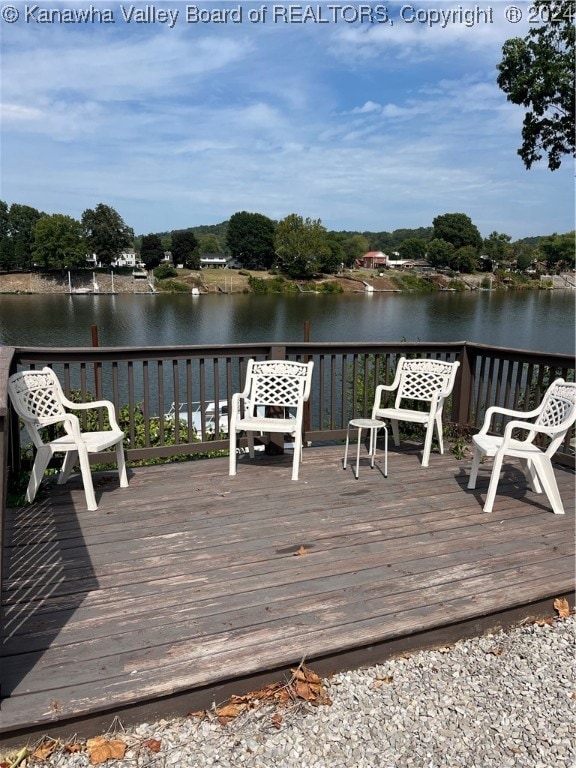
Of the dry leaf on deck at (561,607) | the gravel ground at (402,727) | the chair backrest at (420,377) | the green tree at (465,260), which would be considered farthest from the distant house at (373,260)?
the gravel ground at (402,727)

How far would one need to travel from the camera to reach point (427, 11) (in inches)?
202

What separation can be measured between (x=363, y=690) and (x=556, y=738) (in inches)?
23.3

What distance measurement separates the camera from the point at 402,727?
1562mm

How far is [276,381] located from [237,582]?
1954mm

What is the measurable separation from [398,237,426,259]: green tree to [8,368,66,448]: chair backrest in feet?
309

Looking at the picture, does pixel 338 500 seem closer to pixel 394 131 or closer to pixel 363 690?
pixel 363 690

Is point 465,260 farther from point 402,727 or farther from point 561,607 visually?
point 402,727

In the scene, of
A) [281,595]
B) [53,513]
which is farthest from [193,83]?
[281,595]

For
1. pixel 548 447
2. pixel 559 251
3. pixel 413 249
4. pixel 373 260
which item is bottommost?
pixel 548 447

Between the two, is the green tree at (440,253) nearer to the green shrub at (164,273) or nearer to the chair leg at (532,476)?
the green shrub at (164,273)

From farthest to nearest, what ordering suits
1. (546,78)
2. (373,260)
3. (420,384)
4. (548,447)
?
(373,260), (546,78), (420,384), (548,447)

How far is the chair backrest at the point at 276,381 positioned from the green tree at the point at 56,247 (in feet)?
195

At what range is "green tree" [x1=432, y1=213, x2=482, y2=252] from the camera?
244 feet

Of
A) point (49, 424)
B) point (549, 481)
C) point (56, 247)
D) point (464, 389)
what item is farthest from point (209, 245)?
point (549, 481)
